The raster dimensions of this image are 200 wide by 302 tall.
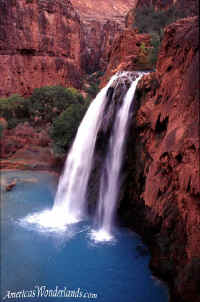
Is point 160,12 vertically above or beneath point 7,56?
above

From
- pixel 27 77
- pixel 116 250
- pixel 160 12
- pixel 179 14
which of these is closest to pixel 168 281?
pixel 116 250

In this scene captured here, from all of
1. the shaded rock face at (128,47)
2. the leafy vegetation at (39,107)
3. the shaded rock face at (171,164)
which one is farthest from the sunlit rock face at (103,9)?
the shaded rock face at (171,164)

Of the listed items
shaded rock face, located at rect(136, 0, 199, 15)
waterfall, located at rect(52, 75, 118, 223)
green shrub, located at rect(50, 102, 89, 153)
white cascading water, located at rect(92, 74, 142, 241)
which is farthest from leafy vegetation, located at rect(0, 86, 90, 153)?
white cascading water, located at rect(92, 74, 142, 241)

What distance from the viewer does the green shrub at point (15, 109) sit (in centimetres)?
2192

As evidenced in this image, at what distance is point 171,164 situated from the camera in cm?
676

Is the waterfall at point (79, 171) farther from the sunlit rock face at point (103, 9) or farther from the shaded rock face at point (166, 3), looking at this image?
the sunlit rock face at point (103, 9)

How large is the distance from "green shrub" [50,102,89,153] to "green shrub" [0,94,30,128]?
688 cm

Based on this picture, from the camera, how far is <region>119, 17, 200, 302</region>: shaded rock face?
18.9ft

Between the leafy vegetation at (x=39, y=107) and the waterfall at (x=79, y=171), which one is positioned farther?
the leafy vegetation at (x=39, y=107)

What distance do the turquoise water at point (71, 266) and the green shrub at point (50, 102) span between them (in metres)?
13.2

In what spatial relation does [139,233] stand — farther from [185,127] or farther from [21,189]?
[21,189]

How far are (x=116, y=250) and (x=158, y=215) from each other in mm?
1873

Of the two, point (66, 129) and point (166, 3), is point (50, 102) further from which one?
point (166, 3)

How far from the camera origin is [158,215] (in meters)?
7.40
